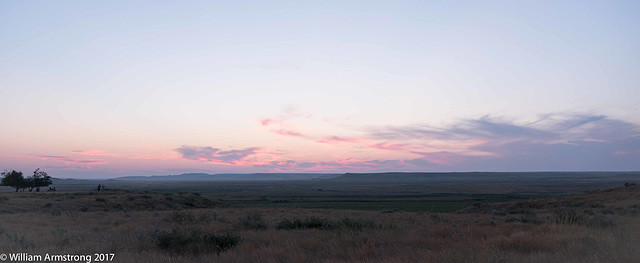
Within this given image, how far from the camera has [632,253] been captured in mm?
6941

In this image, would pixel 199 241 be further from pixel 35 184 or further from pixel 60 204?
pixel 35 184

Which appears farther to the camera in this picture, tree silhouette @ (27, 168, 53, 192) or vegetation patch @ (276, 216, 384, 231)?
tree silhouette @ (27, 168, 53, 192)

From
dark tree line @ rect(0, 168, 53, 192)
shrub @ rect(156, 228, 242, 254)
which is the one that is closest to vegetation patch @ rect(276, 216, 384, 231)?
shrub @ rect(156, 228, 242, 254)

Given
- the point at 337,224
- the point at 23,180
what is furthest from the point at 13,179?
the point at 337,224

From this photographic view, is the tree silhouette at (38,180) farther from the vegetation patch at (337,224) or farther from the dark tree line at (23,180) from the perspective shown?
the vegetation patch at (337,224)

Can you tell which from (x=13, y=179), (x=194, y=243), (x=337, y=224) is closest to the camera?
(x=194, y=243)

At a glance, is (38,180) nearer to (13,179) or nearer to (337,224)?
(13,179)

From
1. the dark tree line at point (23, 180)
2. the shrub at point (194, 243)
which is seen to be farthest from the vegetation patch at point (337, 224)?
the dark tree line at point (23, 180)

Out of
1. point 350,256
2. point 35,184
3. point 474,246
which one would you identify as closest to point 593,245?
point 474,246

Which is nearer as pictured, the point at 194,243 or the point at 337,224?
the point at 194,243

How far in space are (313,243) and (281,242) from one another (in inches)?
37.5

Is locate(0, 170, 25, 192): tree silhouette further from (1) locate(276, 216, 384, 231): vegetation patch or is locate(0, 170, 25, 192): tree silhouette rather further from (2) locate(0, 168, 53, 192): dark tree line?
(1) locate(276, 216, 384, 231): vegetation patch

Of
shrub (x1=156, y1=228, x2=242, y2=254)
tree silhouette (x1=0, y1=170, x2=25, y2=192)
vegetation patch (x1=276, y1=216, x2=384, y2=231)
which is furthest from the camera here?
tree silhouette (x1=0, y1=170, x2=25, y2=192)

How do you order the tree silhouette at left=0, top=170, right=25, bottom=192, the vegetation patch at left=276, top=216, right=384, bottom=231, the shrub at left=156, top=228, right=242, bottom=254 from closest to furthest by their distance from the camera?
the shrub at left=156, top=228, right=242, bottom=254 < the vegetation patch at left=276, top=216, right=384, bottom=231 < the tree silhouette at left=0, top=170, right=25, bottom=192
